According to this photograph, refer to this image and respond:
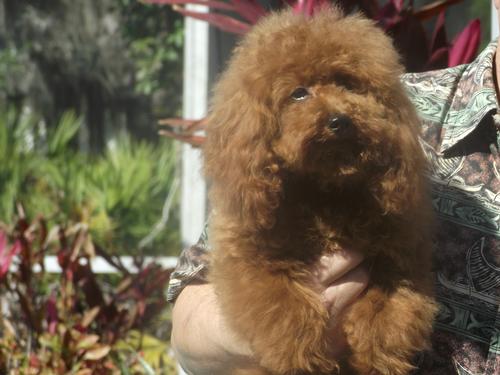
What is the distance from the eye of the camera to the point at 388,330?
1.69 meters

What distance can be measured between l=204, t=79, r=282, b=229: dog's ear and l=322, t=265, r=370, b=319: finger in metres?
0.21

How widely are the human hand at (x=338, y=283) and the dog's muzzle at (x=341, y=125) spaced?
26 centimetres

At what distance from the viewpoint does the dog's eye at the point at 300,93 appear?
1.65 metres

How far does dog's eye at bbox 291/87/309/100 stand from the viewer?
165 centimetres

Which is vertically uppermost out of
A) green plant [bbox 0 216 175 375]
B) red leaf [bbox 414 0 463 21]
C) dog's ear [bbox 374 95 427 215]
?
red leaf [bbox 414 0 463 21]

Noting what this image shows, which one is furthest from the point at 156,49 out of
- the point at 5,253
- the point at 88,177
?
the point at 5,253

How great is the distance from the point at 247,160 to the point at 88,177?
4.04 m

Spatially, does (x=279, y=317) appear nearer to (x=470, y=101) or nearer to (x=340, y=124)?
(x=340, y=124)

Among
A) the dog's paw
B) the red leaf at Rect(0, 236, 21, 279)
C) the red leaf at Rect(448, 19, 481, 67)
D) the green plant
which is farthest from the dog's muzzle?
the red leaf at Rect(0, 236, 21, 279)

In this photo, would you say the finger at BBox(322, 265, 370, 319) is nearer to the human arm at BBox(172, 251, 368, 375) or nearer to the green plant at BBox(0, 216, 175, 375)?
the human arm at BBox(172, 251, 368, 375)

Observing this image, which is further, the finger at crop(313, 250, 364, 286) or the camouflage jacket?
the camouflage jacket

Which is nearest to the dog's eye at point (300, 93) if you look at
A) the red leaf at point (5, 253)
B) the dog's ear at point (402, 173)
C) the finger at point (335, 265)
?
the dog's ear at point (402, 173)

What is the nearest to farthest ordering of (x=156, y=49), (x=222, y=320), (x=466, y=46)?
(x=222, y=320) → (x=466, y=46) → (x=156, y=49)

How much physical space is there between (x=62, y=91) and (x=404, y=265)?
169 inches
